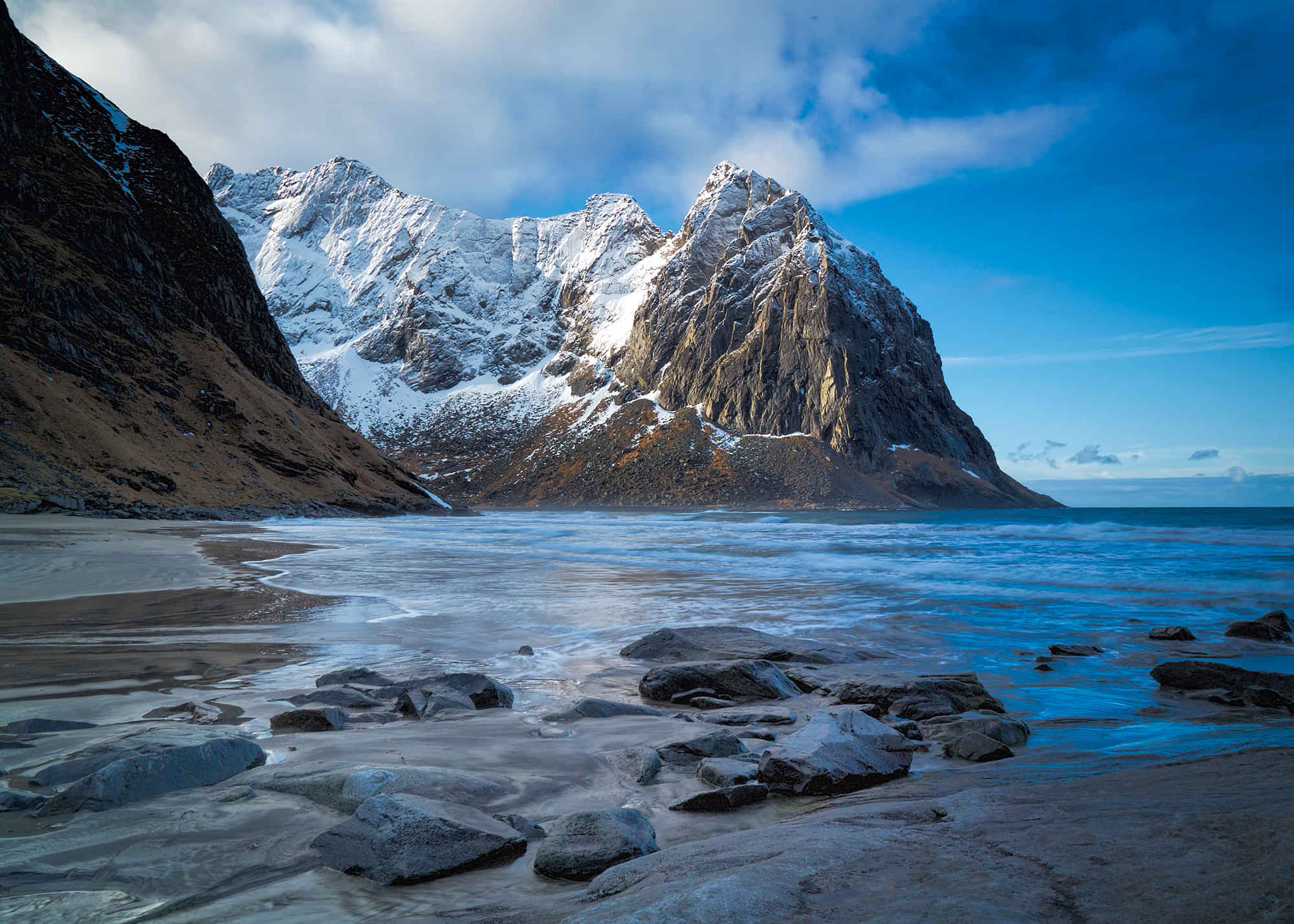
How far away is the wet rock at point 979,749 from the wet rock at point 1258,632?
370 inches

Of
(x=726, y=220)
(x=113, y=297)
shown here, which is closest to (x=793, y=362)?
(x=726, y=220)

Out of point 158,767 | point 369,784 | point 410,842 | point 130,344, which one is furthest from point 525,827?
point 130,344

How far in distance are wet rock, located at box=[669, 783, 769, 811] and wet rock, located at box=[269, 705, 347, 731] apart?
2905 mm

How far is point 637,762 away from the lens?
15.1 feet

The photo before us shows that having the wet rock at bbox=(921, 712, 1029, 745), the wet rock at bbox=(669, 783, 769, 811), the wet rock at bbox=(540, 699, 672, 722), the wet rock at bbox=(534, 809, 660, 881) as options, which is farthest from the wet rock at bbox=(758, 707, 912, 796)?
the wet rock at bbox=(540, 699, 672, 722)

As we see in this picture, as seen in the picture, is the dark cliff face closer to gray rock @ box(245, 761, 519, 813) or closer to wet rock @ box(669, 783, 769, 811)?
gray rock @ box(245, 761, 519, 813)

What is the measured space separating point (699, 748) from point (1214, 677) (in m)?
6.23

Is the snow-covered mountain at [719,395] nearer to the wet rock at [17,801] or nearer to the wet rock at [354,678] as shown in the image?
the wet rock at [354,678]

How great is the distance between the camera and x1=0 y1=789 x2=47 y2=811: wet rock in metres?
3.24

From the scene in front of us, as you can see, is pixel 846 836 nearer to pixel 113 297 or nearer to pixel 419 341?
pixel 113 297

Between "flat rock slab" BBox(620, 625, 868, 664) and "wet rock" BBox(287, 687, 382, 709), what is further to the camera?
"flat rock slab" BBox(620, 625, 868, 664)

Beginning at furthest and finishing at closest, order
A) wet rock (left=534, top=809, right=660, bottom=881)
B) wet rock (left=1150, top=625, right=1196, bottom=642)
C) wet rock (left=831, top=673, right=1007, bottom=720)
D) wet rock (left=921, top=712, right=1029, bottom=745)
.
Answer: wet rock (left=1150, top=625, right=1196, bottom=642) → wet rock (left=831, top=673, right=1007, bottom=720) → wet rock (left=921, top=712, right=1029, bottom=745) → wet rock (left=534, top=809, right=660, bottom=881)

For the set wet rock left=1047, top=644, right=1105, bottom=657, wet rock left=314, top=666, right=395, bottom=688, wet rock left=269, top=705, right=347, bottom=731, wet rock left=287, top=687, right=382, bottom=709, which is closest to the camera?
wet rock left=269, top=705, right=347, bottom=731

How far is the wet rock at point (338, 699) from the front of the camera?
5797mm
